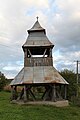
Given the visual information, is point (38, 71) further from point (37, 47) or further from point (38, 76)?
point (37, 47)

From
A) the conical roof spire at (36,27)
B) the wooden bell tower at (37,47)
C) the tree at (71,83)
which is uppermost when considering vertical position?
the conical roof spire at (36,27)

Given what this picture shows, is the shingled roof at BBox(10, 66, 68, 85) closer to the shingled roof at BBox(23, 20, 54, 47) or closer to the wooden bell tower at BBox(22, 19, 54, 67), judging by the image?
the wooden bell tower at BBox(22, 19, 54, 67)

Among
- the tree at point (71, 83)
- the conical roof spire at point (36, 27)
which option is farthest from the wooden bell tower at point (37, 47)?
the tree at point (71, 83)

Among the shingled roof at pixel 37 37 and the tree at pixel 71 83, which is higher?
the shingled roof at pixel 37 37

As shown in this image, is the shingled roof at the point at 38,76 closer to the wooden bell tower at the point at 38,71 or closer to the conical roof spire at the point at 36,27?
the wooden bell tower at the point at 38,71

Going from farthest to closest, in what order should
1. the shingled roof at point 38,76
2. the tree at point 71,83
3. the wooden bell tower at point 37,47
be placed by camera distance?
the tree at point 71,83 → the wooden bell tower at point 37,47 → the shingled roof at point 38,76

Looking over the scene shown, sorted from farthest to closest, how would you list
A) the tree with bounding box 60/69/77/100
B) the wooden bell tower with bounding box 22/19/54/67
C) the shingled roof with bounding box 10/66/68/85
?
the tree with bounding box 60/69/77/100 → the wooden bell tower with bounding box 22/19/54/67 → the shingled roof with bounding box 10/66/68/85

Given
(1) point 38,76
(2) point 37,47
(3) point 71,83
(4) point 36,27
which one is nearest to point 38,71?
(1) point 38,76

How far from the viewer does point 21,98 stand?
24.9m

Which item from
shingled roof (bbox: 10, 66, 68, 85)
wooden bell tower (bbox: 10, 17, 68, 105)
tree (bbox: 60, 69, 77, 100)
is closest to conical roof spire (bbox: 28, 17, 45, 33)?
wooden bell tower (bbox: 10, 17, 68, 105)

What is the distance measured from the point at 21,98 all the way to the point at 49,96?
102 inches

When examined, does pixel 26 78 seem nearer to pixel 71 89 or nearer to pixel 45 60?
pixel 45 60

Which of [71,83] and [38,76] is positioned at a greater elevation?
[38,76]

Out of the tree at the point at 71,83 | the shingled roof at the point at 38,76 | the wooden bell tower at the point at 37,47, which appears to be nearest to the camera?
the shingled roof at the point at 38,76
